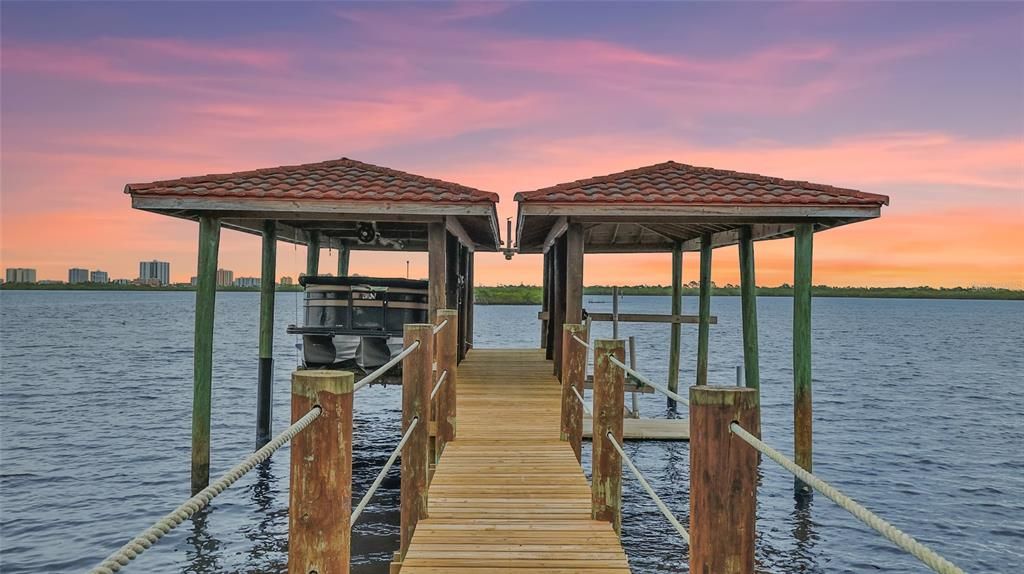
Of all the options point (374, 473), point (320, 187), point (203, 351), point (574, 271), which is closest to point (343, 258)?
point (374, 473)

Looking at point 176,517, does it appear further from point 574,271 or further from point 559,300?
point 559,300

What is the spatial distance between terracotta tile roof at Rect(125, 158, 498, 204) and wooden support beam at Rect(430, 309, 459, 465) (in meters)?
2.65

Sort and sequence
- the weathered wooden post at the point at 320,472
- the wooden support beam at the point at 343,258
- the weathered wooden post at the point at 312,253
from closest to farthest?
the weathered wooden post at the point at 320,472 < the weathered wooden post at the point at 312,253 < the wooden support beam at the point at 343,258

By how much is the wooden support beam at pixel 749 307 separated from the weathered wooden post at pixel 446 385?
7.15 m

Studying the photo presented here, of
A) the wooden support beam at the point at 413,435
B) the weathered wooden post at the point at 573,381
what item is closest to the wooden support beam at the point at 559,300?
the weathered wooden post at the point at 573,381

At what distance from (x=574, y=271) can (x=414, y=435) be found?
17.8 ft

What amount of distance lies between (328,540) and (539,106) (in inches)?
858

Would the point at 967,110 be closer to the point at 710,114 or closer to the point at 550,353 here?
the point at 710,114

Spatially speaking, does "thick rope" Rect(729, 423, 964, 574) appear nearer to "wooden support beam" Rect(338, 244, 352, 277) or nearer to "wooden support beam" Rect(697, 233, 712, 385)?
"wooden support beam" Rect(697, 233, 712, 385)

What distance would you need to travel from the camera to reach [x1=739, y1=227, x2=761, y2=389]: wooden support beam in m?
13.1

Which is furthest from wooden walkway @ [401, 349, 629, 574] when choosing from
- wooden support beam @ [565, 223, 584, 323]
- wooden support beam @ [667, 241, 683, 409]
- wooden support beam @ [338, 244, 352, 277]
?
wooden support beam @ [338, 244, 352, 277]

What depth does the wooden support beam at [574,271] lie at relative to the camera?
33.1 ft

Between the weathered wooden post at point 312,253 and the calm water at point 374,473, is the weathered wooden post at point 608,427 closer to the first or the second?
the calm water at point 374,473

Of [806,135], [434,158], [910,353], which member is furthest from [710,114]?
[910,353]
